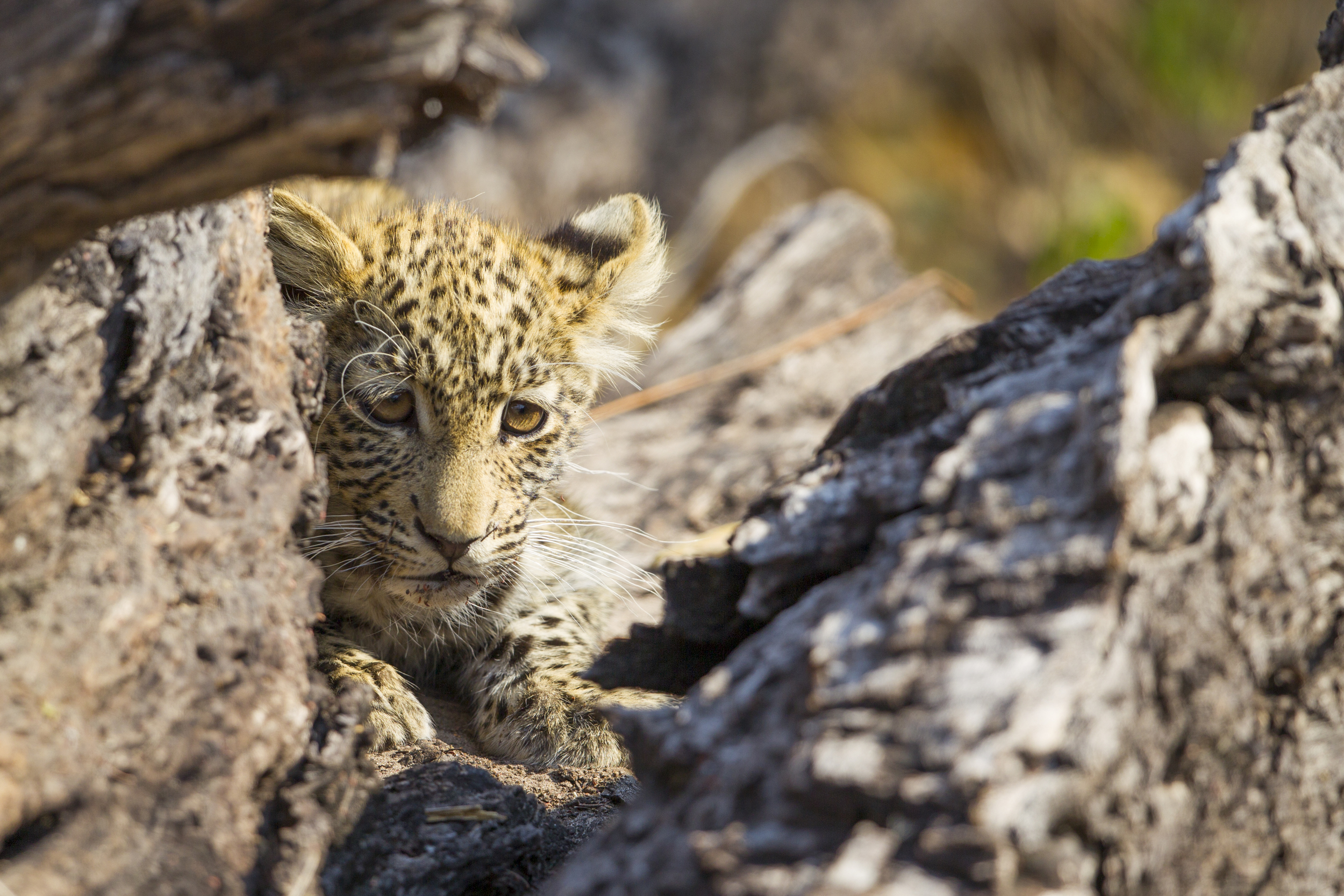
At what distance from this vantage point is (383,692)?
3.00 m

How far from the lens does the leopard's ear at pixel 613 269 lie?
152 inches

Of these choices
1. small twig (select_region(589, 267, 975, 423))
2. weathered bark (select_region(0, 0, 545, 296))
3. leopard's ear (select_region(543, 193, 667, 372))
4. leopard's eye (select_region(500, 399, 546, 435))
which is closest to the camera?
weathered bark (select_region(0, 0, 545, 296))

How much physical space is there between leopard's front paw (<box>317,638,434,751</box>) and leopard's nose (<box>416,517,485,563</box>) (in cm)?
37

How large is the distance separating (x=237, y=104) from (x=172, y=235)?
0.64m

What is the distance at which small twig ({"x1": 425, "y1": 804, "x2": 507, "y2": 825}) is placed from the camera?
2244 mm

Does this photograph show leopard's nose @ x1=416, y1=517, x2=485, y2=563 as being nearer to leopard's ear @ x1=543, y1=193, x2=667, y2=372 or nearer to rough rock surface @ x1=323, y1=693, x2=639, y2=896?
rough rock surface @ x1=323, y1=693, x2=639, y2=896

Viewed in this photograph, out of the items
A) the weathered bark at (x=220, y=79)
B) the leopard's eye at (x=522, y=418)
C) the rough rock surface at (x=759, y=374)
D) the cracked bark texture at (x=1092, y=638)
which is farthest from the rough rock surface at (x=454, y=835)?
the rough rock surface at (x=759, y=374)

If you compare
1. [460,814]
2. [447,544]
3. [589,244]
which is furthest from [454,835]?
[589,244]

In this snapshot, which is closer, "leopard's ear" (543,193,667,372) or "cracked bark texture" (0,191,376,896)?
"cracked bark texture" (0,191,376,896)

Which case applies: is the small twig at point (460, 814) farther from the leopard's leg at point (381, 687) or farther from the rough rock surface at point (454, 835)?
the leopard's leg at point (381, 687)

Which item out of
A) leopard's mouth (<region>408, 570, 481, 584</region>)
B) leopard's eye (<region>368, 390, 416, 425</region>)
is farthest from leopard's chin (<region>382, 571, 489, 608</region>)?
leopard's eye (<region>368, 390, 416, 425</region>)

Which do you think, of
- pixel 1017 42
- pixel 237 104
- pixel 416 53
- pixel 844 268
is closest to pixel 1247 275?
pixel 416 53

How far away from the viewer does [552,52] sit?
8.30 m

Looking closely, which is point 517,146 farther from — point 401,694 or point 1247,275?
point 1247,275
